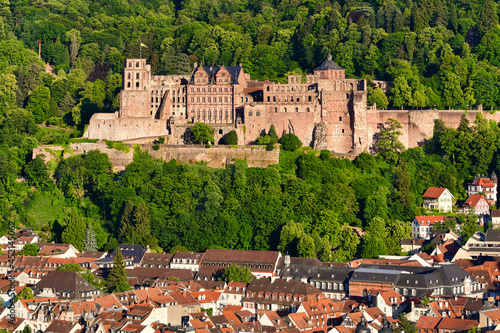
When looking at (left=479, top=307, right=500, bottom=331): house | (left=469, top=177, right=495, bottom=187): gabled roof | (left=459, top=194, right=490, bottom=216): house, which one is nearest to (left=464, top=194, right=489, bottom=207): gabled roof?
(left=459, top=194, right=490, bottom=216): house

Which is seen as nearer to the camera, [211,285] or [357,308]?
[357,308]

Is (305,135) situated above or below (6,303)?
above

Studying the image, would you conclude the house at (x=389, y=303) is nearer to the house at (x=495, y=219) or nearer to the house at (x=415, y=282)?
the house at (x=415, y=282)

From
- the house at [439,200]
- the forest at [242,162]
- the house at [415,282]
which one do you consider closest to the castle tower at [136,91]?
the forest at [242,162]

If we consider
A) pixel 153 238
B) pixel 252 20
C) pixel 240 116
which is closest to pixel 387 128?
pixel 240 116

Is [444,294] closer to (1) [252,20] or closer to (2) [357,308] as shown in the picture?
(2) [357,308]

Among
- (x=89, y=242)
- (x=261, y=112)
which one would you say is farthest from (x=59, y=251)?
(x=261, y=112)

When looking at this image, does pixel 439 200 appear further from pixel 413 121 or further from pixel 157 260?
pixel 157 260
